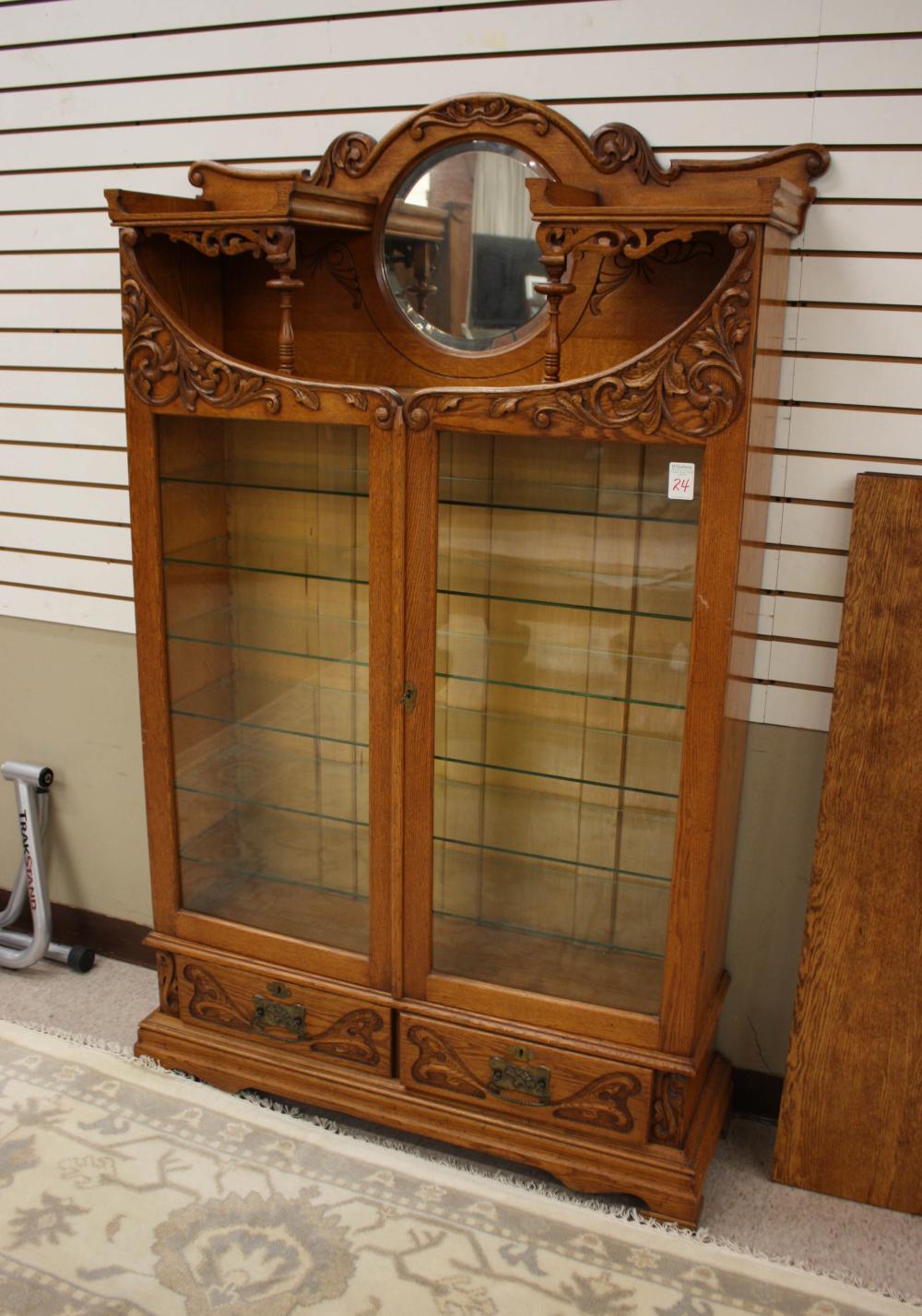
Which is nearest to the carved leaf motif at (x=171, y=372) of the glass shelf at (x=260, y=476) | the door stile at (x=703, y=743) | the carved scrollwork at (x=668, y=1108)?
the glass shelf at (x=260, y=476)

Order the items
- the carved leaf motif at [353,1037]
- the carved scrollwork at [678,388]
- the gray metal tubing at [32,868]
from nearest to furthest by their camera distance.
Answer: the carved scrollwork at [678,388] → the carved leaf motif at [353,1037] → the gray metal tubing at [32,868]

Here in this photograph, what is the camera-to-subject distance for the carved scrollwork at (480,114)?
2.70 meters

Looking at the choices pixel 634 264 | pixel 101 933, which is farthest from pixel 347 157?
pixel 101 933

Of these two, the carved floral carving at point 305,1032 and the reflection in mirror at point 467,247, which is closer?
the reflection in mirror at point 467,247

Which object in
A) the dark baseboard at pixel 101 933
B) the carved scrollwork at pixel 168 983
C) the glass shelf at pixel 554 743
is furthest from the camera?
the dark baseboard at pixel 101 933

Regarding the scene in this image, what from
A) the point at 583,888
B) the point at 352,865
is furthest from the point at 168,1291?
the point at 583,888

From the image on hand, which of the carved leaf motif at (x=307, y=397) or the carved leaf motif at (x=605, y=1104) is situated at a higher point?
the carved leaf motif at (x=307, y=397)

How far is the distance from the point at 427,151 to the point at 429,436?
72 centimetres

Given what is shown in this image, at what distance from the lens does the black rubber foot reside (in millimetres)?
3785

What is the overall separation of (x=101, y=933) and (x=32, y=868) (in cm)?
34

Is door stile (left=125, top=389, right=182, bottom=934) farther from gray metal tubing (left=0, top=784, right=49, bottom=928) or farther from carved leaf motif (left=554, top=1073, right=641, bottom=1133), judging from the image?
carved leaf motif (left=554, top=1073, right=641, bottom=1133)

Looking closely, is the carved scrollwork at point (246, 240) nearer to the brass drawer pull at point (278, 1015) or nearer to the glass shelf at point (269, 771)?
the glass shelf at point (269, 771)

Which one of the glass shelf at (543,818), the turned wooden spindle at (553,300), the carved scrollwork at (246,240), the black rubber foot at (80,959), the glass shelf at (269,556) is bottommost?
the black rubber foot at (80,959)

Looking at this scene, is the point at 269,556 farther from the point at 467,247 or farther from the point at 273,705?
the point at 467,247
